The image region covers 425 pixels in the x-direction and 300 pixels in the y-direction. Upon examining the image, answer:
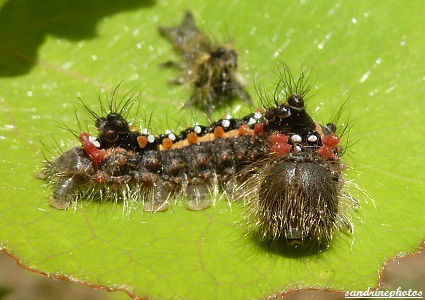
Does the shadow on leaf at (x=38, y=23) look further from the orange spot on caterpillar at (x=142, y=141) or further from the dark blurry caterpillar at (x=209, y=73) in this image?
the orange spot on caterpillar at (x=142, y=141)

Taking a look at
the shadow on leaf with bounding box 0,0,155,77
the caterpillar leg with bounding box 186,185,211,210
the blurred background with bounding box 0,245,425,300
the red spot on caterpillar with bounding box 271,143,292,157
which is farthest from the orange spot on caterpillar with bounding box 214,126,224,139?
the blurred background with bounding box 0,245,425,300

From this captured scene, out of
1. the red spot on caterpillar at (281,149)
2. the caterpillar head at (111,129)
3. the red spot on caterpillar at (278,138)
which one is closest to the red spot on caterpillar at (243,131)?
the red spot on caterpillar at (278,138)

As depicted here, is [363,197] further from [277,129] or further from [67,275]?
[67,275]

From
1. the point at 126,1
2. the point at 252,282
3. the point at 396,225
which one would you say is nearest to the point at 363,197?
the point at 396,225

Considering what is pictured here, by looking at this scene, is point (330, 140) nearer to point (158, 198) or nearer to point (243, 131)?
point (243, 131)

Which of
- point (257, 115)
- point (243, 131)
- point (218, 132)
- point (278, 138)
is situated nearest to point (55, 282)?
point (218, 132)
